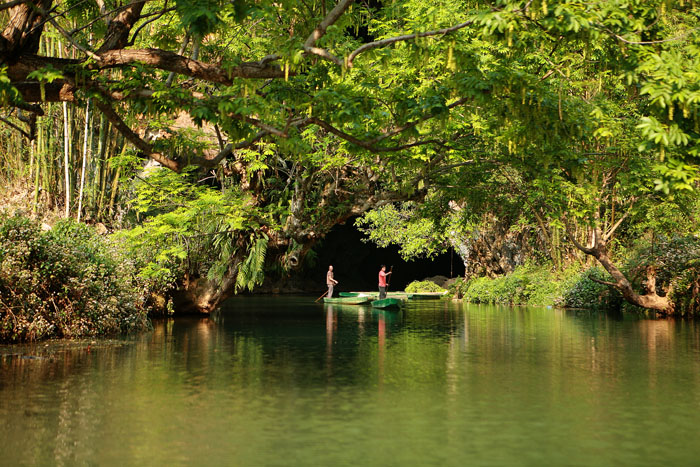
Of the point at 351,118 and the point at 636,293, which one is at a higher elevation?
the point at 351,118

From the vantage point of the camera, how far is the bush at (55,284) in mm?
16562

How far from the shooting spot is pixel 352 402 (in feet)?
32.3

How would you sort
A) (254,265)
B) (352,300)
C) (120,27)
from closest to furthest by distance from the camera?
1. (120,27)
2. (254,265)
3. (352,300)

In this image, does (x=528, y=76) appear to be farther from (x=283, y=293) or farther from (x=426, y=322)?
(x=283, y=293)

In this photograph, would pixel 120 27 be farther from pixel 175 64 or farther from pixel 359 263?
pixel 359 263

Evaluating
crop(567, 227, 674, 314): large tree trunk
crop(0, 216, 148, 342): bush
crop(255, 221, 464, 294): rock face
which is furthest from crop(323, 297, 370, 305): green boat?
crop(0, 216, 148, 342): bush

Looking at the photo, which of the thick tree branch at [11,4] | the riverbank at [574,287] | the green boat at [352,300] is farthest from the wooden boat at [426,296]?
the thick tree branch at [11,4]

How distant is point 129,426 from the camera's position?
8297mm

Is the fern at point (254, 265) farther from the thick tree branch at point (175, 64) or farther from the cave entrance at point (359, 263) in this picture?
the cave entrance at point (359, 263)

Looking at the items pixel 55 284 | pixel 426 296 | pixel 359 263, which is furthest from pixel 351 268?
pixel 55 284

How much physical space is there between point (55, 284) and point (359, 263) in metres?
50.7

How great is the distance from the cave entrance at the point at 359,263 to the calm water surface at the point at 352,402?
146 feet

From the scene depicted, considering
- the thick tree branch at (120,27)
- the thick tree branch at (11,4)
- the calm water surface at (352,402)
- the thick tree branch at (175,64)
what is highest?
the thick tree branch at (120,27)

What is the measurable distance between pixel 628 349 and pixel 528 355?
2.61m
